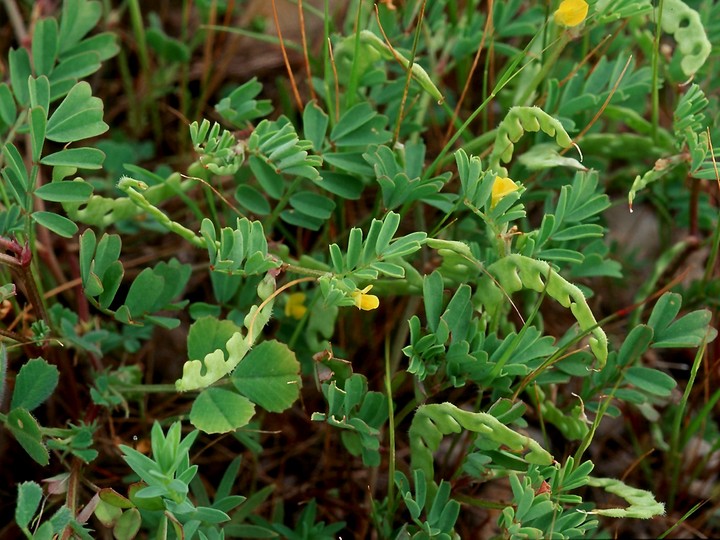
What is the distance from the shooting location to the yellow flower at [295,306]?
53.1 inches

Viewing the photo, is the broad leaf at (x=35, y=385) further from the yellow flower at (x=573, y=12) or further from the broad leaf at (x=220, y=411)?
the yellow flower at (x=573, y=12)

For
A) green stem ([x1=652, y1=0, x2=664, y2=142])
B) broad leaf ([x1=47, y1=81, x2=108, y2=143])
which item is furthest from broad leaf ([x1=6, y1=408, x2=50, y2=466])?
green stem ([x1=652, y1=0, x2=664, y2=142])

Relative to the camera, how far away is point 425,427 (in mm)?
1154

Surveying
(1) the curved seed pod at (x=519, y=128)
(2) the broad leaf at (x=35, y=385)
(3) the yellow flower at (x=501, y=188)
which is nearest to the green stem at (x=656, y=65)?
(1) the curved seed pod at (x=519, y=128)

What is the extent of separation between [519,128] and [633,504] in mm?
566

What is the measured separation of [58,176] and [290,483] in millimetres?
700

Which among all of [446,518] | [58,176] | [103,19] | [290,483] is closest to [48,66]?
[58,176]

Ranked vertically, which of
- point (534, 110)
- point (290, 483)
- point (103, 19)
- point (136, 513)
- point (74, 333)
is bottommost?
point (290, 483)

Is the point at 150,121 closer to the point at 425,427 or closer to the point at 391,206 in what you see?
the point at 391,206

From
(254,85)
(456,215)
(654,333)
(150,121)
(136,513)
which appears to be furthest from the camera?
(150,121)

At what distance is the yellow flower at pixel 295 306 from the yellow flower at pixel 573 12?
594mm

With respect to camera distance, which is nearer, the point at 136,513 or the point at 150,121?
the point at 136,513

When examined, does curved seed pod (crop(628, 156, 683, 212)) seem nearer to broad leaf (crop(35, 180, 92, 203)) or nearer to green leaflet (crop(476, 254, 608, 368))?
green leaflet (crop(476, 254, 608, 368))

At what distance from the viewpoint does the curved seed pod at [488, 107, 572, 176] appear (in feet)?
3.70
